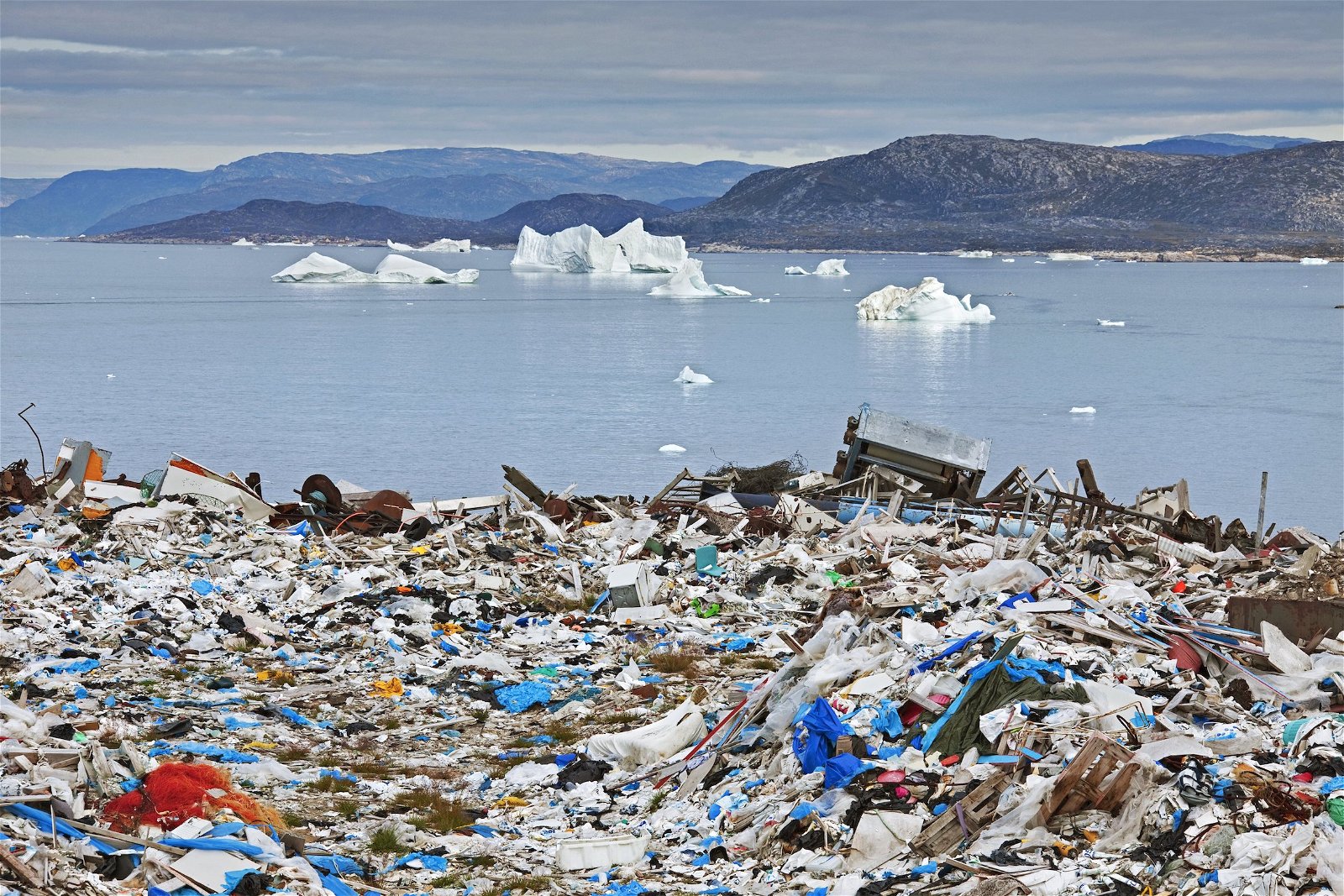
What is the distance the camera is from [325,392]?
33812 millimetres

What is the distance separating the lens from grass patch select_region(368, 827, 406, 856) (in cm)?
583

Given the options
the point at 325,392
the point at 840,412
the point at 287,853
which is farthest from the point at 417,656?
the point at 325,392

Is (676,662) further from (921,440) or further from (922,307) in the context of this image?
(922,307)

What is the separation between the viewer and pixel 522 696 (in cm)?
830

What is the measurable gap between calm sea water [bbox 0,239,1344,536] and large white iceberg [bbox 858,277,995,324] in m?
0.68

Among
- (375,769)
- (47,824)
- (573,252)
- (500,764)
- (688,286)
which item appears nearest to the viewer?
(47,824)

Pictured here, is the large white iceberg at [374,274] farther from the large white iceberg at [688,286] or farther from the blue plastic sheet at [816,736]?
the blue plastic sheet at [816,736]

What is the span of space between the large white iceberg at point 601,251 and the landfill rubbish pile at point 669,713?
72.7 meters

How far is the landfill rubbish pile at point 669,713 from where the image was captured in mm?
5043

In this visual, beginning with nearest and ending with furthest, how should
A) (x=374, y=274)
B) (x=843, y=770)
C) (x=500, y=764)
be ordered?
1. (x=843, y=770)
2. (x=500, y=764)
3. (x=374, y=274)

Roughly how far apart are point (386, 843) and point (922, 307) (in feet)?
159

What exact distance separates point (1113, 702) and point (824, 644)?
1797 mm

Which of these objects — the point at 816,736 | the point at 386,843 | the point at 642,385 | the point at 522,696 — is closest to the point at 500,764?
the point at 522,696

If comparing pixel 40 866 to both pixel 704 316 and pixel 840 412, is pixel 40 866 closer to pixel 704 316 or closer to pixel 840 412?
pixel 840 412
